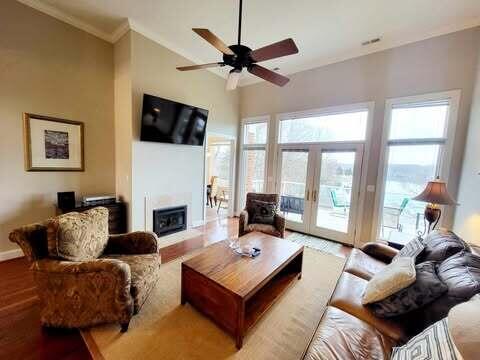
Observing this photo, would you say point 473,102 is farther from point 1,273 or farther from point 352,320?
point 1,273

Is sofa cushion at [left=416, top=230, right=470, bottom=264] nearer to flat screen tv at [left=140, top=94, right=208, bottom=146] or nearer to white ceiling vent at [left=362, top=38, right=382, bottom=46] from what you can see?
white ceiling vent at [left=362, top=38, right=382, bottom=46]

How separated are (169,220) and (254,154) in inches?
103

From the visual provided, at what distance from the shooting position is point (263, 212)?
368 cm

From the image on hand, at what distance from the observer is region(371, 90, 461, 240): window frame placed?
2922mm

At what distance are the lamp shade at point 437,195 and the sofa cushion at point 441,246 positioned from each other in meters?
0.60

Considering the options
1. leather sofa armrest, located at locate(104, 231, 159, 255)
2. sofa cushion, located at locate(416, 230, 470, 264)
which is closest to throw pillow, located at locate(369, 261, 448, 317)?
sofa cushion, located at locate(416, 230, 470, 264)

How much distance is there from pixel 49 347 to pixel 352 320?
230 centimetres

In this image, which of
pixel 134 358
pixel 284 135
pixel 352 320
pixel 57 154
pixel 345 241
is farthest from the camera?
pixel 284 135

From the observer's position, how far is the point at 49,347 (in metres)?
1.59

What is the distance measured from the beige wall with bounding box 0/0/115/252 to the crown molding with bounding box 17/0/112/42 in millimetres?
60

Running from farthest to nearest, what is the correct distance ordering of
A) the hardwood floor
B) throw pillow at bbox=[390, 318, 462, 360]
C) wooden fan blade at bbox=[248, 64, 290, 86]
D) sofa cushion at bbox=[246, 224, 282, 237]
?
sofa cushion at bbox=[246, 224, 282, 237], wooden fan blade at bbox=[248, 64, 290, 86], the hardwood floor, throw pillow at bbox=[390, 318, 462, 360]

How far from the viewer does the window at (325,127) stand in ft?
12.2

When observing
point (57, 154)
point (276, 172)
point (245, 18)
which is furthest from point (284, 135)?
point (57, 154)

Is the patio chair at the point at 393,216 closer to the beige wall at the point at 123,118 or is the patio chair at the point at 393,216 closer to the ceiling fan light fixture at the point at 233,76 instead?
the ceiling fan light fixture at the point at 233,76
